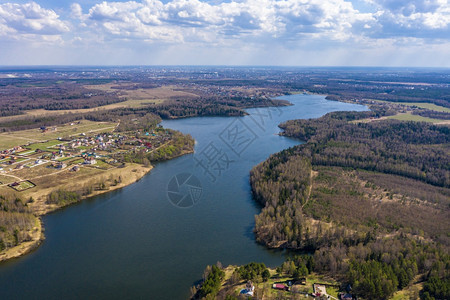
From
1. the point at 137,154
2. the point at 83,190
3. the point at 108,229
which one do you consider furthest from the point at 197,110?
the point at 108,229

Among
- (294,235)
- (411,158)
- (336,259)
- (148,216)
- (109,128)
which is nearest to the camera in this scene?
(336,259)

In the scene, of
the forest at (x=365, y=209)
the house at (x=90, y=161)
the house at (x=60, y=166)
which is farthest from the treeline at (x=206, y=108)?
the house at (x=60, y=166)

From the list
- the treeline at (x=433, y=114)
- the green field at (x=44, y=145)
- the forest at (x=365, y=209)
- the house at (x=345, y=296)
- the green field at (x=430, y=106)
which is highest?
the green field at (x=430, y=106)

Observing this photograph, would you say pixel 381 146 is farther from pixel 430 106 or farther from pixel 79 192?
pixel 430 106

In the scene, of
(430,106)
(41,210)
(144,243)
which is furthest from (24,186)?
(430,106)

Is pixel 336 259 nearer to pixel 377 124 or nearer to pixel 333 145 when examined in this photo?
pixel 333 145

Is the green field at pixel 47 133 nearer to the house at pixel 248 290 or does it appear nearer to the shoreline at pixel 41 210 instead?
the shoreline at pixel 41 210
